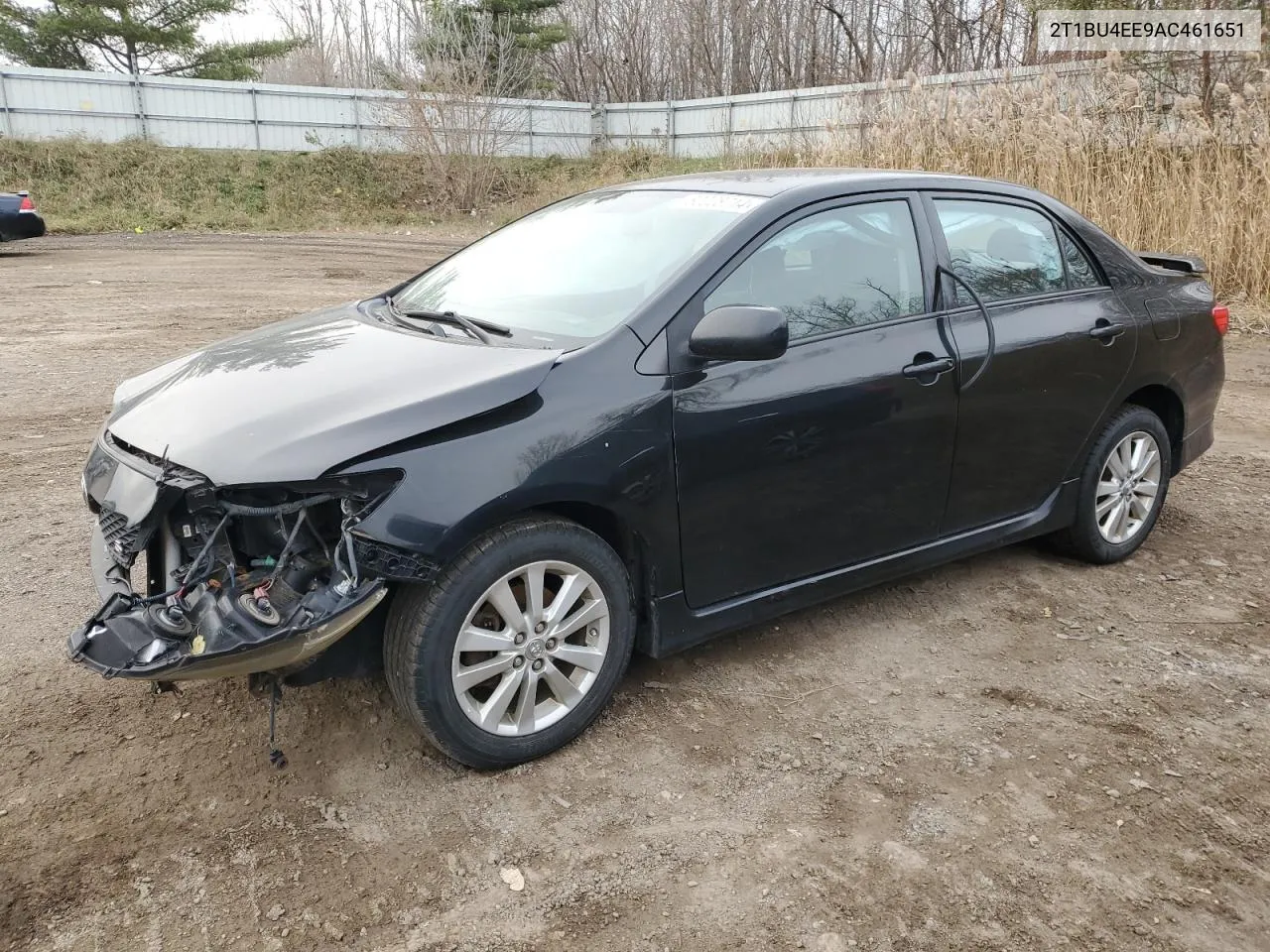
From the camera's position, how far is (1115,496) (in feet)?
14.5

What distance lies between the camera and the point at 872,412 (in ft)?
11.1

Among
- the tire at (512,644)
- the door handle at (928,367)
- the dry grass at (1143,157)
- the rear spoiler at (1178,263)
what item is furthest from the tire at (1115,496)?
the dry grass at (1143,157)

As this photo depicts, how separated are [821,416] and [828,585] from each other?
2.09 feet

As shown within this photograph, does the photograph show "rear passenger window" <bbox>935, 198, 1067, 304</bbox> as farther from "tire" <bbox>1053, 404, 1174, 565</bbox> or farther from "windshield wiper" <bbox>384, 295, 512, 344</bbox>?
"windshield wiper" <bbox>384, 295, 512, 344</bbox>

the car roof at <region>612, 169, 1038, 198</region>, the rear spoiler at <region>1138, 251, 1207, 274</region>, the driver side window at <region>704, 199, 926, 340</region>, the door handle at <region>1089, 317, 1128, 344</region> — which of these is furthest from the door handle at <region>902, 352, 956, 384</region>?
the rear spoiler at <region>1138, 251, 1207, 274</region>

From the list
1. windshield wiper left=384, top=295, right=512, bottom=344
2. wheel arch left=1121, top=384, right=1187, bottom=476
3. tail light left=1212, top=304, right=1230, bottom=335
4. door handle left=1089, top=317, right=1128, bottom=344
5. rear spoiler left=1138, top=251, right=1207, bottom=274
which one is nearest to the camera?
windshield wiper left=384, top=295, right=512, bottom=344

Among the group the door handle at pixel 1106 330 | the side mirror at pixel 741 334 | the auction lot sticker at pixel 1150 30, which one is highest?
the auction lot sticker at pixel 1150 30

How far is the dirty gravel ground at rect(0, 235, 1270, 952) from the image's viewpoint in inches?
91.7

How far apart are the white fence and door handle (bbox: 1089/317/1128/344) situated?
53.3 ft

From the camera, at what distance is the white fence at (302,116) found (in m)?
22.8

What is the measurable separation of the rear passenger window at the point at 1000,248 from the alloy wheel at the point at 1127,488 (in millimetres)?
854

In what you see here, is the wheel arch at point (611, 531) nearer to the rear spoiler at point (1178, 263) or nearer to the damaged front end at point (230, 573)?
the damaged front end at point (230, 573)

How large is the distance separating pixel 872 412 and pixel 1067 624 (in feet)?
4.34

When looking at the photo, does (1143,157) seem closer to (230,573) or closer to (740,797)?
(740,797)
